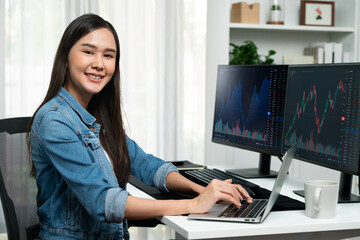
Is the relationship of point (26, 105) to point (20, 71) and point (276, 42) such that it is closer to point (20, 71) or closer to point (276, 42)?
point (20, 71)

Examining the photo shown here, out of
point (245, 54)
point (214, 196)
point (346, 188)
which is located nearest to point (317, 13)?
point (245, 54)

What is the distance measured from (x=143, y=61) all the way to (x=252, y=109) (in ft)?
4.58

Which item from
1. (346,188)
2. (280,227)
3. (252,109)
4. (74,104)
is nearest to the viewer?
(280,227)

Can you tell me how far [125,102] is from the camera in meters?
3.37

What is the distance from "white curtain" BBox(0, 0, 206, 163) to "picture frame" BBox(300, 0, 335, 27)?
777 millimetres

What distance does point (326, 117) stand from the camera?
5.73ft

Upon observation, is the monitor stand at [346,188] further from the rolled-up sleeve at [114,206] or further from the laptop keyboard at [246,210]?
the rolled-up sleeve at [114,206]

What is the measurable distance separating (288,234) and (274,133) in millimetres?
700

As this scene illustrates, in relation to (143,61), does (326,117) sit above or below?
below

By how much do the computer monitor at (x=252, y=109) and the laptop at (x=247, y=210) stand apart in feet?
1.79

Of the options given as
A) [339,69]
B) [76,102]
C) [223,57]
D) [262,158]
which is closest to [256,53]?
[223,57]

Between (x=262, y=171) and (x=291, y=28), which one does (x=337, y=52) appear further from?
(x=262, y=171)

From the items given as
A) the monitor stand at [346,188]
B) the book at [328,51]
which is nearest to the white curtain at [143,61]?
the book at [328,51]

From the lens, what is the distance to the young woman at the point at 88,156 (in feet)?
4.57
